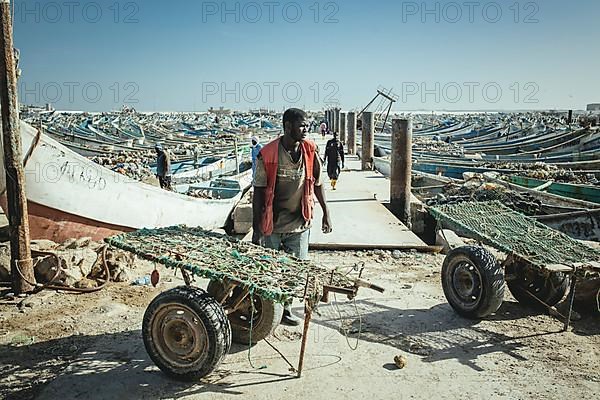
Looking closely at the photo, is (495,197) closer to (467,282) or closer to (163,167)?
(467,282)

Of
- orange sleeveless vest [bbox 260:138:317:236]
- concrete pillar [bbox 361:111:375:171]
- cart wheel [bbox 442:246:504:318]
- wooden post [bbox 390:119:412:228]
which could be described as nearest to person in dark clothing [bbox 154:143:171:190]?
wooden post [bbox 390:119:412:228]

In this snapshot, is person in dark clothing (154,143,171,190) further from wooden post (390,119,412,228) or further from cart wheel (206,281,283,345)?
cart wheel (206,281,283,345)

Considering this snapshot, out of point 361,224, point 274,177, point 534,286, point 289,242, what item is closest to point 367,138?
point 361,224

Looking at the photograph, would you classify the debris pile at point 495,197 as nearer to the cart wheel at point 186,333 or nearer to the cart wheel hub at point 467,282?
the cart wheel hub at point 467,282

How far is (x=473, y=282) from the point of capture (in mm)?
4516

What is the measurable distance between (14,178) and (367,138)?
12.6m

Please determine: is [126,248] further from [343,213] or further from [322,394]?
[343,213]

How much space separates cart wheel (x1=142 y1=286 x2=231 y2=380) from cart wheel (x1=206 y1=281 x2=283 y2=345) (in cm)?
47

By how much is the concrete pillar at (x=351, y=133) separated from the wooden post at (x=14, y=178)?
16615mm

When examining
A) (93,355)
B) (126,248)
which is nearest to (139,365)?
(93,355)

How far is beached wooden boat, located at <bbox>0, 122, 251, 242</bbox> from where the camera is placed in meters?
6.60

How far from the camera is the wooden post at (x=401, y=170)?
9336mm

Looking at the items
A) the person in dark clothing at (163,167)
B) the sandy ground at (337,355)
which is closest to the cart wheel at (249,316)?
the sandy ground at (337,355)

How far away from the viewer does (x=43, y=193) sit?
669cm
